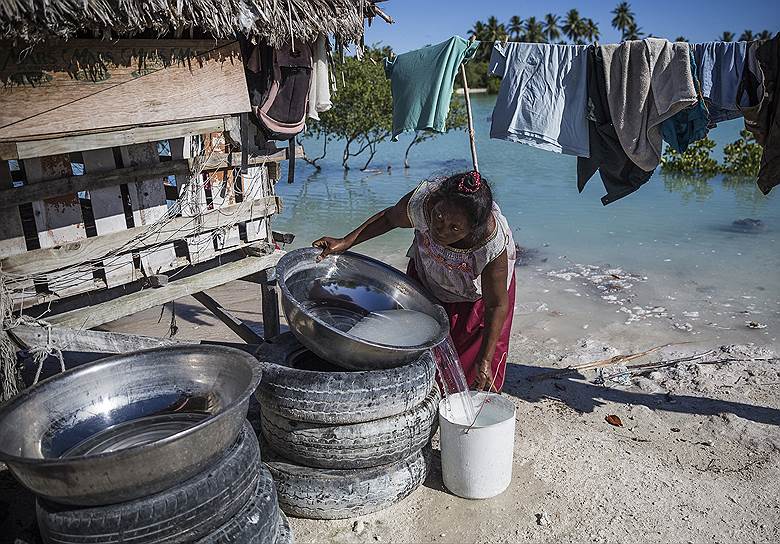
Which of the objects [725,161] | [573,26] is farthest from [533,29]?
[725,161]

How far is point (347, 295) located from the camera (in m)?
3.89

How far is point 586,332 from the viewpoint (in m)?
6.58

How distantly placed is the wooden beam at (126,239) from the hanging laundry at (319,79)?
0.79 meters

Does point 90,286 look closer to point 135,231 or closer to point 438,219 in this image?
point 135,231

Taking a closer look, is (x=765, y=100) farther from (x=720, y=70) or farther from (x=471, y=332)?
(x=471, y=332)

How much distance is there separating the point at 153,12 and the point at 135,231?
1406 mm

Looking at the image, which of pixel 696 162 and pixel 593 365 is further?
pixel 696 162

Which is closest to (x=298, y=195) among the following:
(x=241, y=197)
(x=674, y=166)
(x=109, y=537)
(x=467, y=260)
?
(x=674, y=166)

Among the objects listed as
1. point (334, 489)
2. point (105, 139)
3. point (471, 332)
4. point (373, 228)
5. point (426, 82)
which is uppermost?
point (426, 82)

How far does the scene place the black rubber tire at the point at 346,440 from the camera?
320 centimetres

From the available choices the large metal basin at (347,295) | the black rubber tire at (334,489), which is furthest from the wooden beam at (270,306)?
the black rubber tire at (334,489)

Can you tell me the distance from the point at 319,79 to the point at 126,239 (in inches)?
72.7

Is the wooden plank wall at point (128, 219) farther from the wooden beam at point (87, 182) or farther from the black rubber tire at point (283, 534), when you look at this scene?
the black rubber tire at point (283, 534)

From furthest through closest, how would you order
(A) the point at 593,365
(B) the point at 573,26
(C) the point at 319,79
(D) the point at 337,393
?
(B) the point at 573,26
(A) the point at 593,365
(C) the point at 319,79
(D) the point at 337,393
